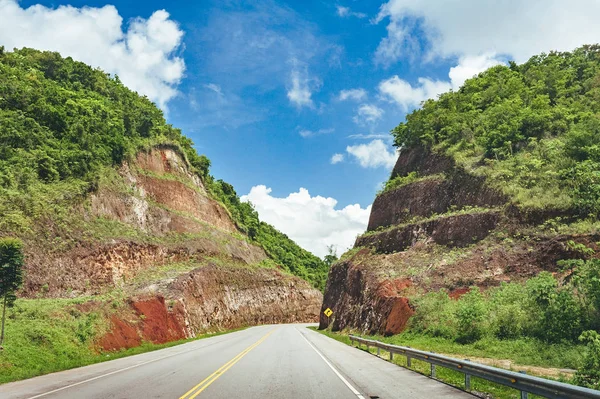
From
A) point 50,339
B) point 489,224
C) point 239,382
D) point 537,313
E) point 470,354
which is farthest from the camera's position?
point 489,224

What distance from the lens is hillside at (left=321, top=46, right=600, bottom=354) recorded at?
19.7 metres

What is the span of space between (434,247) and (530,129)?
1515 cm

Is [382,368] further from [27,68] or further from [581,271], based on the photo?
[27,68]

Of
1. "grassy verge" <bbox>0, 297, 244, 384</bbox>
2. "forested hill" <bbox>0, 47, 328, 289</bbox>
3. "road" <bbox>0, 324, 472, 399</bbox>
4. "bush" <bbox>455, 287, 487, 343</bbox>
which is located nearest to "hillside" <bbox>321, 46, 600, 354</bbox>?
"bush" <bbox>455, 287, 487, 343</bbox>

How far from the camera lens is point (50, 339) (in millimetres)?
17625

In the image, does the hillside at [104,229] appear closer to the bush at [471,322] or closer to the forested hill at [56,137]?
the forested hill at [56,137]

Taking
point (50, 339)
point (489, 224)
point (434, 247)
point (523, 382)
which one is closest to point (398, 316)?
point (434, 247)

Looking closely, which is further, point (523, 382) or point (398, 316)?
point (398, 316)

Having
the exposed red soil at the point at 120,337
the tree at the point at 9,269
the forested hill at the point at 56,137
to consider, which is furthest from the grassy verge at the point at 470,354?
the forested hill at the point at 56,137

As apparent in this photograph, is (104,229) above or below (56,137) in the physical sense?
below

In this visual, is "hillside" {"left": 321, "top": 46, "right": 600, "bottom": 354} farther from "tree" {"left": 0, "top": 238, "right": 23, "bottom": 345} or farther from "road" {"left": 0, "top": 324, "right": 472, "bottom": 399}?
"tree" {"left": 0, "top": 238, "right": 23, "bottom": 345}

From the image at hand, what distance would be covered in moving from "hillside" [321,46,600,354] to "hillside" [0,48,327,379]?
650 inches

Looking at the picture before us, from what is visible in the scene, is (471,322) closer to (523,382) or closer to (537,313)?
(537,313)

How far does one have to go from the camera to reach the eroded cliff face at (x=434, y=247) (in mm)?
27562
